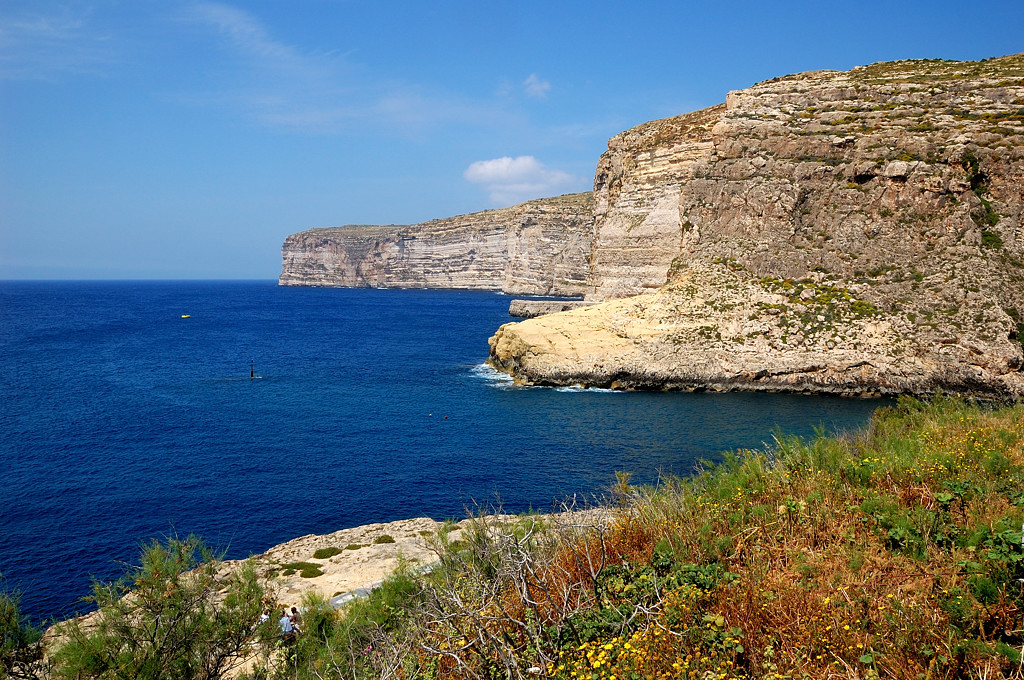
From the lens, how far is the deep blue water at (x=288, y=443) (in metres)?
22.2

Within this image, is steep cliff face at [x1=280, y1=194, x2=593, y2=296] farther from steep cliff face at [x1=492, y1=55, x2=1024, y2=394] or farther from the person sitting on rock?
the person sitting on rock

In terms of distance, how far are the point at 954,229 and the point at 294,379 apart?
2004 inches

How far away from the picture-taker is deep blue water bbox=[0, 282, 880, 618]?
72.8 ft

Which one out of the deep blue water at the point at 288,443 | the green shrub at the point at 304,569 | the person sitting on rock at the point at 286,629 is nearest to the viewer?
the person sitting on rock at the point at 286,629

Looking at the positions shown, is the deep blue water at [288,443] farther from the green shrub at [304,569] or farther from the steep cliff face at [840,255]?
the steep cliff face at [840,255]

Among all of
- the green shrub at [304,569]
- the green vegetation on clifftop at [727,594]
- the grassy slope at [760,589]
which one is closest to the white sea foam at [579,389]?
the green shrub at [304,569]

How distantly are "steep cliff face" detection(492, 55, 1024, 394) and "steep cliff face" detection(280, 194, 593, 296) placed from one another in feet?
250

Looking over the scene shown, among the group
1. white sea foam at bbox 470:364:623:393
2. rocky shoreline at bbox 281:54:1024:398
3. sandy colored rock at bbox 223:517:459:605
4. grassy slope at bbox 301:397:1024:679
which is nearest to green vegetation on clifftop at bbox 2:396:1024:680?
grassy slope at bbox 301:397:1024:679

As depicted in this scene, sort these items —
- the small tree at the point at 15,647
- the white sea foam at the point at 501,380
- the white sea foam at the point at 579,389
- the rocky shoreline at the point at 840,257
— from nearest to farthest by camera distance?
1. the small tree at the point at 15,647
2. the rocky shoreline at the point at 840,257
3. the white sea foam at the point at 579,389
4. the white sea foam at the point at 501,380

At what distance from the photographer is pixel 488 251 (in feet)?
539

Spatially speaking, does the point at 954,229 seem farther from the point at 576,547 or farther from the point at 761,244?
the point at 576,547

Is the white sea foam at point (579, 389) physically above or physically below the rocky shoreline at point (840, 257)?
below

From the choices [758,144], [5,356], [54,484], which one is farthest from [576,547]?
[5,356]

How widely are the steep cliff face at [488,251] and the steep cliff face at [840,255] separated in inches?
3003
